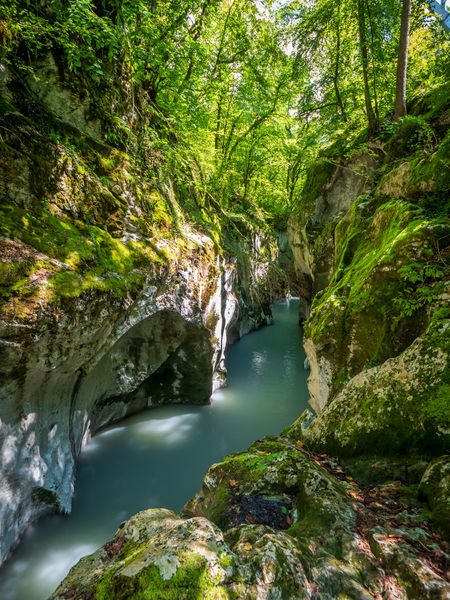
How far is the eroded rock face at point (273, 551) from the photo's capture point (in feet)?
6.13

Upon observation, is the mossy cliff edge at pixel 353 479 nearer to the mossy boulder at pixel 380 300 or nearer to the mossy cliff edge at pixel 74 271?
the mossy boulder at pixel 380 300

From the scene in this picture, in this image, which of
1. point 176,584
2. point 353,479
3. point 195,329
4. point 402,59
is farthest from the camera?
point 195,329

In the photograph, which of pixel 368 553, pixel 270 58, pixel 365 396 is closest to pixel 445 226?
pixel 365 396

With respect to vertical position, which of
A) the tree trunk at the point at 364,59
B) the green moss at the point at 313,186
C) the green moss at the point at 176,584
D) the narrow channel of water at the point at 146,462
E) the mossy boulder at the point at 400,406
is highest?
the tree trunk at the point at 364,59

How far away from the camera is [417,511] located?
276 cm

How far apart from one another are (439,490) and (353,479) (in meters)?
1.01

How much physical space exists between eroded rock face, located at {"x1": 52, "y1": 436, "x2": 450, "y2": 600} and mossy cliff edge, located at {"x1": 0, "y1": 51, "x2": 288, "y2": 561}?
2.62 m

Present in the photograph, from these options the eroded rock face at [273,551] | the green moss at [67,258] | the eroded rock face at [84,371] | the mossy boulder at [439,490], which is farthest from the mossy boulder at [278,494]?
the green moss at [67,258]

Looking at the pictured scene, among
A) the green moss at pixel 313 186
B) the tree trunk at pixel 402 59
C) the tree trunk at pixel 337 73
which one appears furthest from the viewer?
the green moss at pixel 313 186

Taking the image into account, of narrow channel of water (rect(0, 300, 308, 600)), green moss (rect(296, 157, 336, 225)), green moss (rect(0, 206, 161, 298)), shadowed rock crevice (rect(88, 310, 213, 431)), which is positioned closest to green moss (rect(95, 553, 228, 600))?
green moss (rect(0, 206, 161, 298))

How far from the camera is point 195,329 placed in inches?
363

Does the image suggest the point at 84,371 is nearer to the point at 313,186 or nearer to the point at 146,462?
the point at 146,462

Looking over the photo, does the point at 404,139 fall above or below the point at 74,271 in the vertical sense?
above

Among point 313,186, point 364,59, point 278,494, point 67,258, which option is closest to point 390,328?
point 278,494
